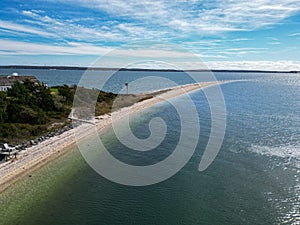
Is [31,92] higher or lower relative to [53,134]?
higher

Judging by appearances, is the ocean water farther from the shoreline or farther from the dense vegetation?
the dense vegetation

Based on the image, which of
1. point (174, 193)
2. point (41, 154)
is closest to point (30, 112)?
point (41, 154)

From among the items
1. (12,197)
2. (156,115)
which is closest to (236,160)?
(12,197)

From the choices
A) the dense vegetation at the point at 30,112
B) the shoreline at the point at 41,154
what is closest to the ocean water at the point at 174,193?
the shoreline at the point at 41,154

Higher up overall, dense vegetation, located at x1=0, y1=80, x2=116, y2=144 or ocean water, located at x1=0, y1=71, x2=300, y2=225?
dense vegetation, located at x1=0, y1=80, x2=116, y2=144

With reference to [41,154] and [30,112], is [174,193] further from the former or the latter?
[30,112]

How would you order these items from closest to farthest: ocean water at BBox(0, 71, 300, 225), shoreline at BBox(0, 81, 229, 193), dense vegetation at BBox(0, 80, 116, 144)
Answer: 1. ocean water at BBox(0, 71, 300, 225)
2. shoreline at BBox(0, 81, 229, 193)
3. dense vegetation at BBox(0, 80, 116, 144)

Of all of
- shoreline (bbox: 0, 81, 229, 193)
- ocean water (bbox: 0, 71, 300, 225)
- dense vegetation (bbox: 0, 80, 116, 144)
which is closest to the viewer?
ocean water (bbox: 0, 71, 300, 225)

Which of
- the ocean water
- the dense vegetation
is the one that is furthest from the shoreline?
the dense vegetation

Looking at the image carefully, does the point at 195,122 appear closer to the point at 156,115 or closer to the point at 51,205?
the point at 156,115
